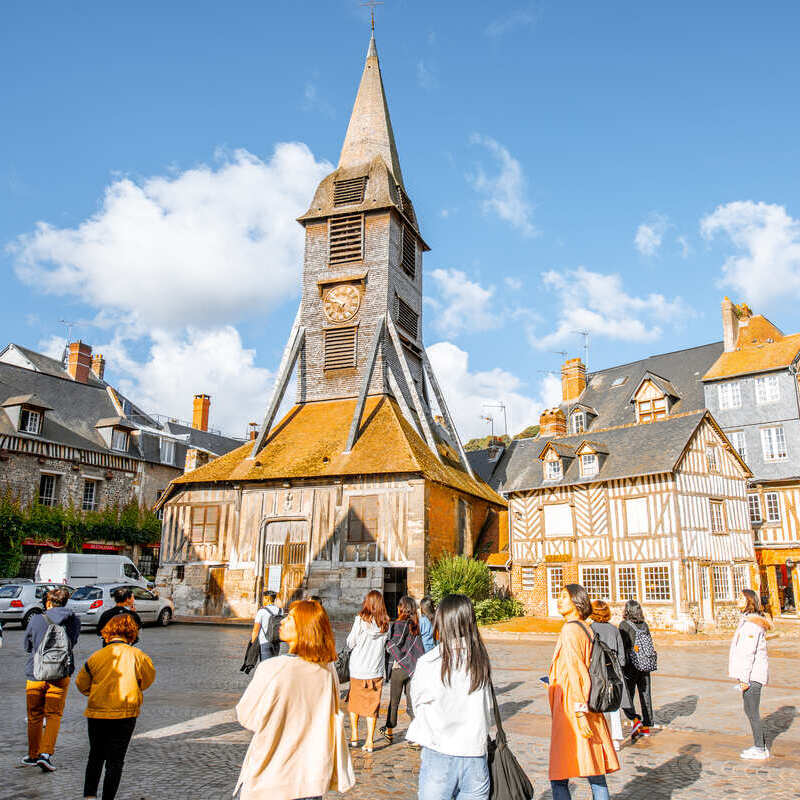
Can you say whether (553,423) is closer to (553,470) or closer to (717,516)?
(553,470)

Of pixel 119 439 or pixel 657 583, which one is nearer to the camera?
pixel 657 583

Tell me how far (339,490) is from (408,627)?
52.3 feet

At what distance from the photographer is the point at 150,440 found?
32.6m

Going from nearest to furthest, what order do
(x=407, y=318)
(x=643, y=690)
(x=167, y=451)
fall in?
(x=643, y=690) → (x=407, y=318) → (x=167, y=451)

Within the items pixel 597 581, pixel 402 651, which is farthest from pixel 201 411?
pixel 402 651

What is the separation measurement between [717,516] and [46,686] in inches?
808

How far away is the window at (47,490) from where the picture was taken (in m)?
27.3

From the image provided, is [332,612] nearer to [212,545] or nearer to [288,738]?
[212,545]

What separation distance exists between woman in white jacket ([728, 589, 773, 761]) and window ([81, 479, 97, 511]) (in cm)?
2749

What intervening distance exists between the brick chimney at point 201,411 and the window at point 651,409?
23.6 meters

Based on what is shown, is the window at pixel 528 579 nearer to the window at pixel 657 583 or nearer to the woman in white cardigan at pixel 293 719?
the window at pixel 657 583


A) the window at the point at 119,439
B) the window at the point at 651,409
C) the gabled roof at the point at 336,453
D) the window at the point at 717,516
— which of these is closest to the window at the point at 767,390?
the window at the point at 651,409

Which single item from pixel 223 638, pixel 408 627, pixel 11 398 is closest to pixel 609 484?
pixel 223 638

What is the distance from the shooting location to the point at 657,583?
2058cm
